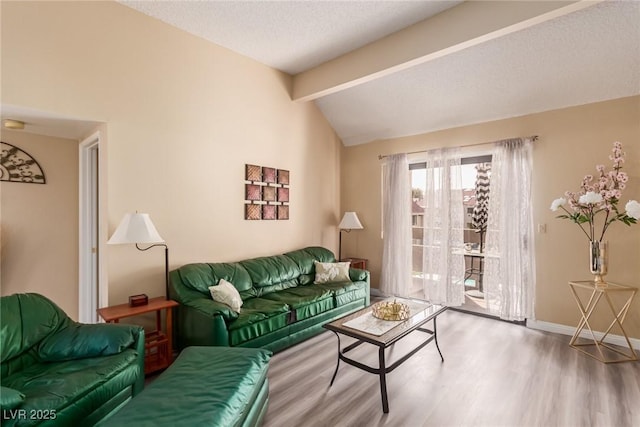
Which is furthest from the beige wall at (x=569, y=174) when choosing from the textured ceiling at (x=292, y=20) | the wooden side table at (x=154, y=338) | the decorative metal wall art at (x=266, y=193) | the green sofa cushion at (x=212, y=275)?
the wooden side table at (x=154, y=338)

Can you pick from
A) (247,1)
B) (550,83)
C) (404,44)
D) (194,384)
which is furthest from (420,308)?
(247,1)

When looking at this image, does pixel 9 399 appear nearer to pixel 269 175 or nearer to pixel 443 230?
pixel 269 175

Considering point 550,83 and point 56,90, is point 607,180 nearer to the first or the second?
point 550,83

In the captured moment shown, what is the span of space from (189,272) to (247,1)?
262 cm

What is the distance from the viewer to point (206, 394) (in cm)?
160

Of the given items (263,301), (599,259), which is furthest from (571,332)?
(263,301)

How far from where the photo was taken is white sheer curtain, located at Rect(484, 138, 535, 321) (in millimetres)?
3705

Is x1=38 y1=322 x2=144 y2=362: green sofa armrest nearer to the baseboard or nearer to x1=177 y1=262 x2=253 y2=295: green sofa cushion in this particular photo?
x1=177 y1=262 x2=253 y2=295: green sofa cushion

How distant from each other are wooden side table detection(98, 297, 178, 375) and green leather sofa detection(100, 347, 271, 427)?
78 cm

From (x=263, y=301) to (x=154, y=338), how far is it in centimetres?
104

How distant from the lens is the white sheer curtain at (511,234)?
12.2 ft

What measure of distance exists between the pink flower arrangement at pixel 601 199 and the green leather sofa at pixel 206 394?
334cm

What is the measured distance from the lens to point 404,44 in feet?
10.4

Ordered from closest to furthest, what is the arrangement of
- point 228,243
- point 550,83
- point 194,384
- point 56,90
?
point 194,384 → point 56,90 → point 550,83 → point 228,243
